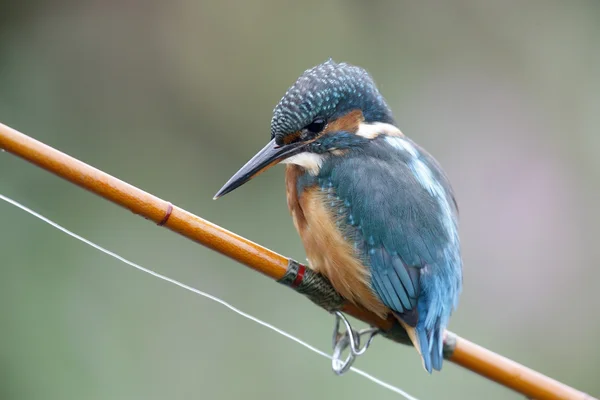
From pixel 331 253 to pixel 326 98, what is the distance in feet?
1.23

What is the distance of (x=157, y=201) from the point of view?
1.46 m

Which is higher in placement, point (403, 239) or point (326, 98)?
point (326, 98)

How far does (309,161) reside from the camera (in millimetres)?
1912

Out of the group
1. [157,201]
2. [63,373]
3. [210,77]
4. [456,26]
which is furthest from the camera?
[456,26]

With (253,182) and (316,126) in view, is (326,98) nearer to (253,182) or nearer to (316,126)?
(316,126)

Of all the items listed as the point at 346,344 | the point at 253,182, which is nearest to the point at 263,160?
the point at 346,344

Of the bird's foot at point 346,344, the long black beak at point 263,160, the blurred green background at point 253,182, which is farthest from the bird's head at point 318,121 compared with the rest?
the blurred green background at point 253,182

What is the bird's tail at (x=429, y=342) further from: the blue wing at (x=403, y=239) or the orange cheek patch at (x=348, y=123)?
the orange cheek patch at (x=348, y=123)

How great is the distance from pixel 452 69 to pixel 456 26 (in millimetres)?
268

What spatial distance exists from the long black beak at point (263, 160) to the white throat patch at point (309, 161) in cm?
1

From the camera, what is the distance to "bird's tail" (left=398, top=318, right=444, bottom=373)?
172cm

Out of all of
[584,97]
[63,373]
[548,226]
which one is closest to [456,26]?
[584,97]

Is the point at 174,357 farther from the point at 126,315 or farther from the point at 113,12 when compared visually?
the point at 113,12

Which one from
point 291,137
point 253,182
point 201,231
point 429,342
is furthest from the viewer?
point 253,182
